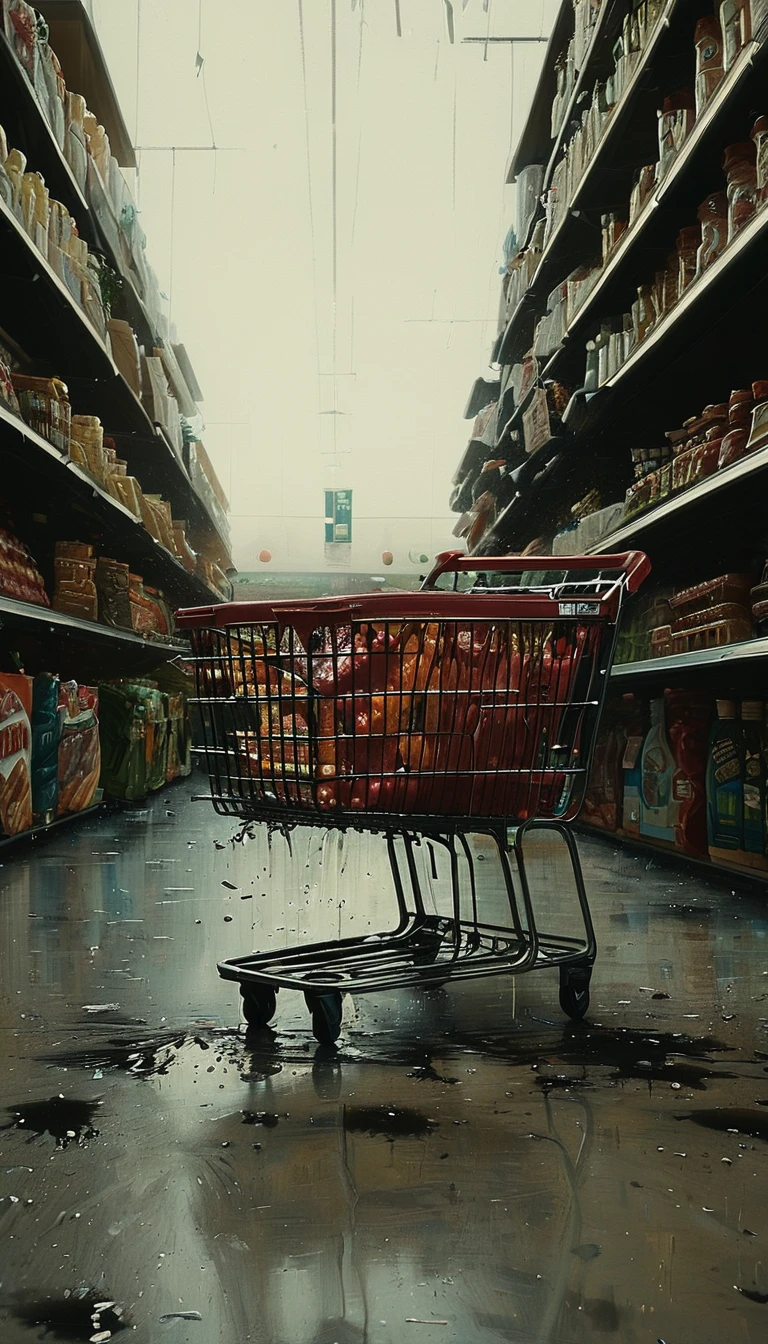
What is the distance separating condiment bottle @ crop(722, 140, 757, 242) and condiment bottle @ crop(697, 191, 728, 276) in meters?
0.12

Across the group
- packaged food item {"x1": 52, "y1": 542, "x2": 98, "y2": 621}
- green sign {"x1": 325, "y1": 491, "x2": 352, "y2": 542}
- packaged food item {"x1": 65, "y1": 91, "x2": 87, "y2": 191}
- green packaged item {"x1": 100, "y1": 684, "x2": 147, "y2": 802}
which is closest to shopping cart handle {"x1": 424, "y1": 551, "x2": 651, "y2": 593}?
packaged food item {"x1": 65, "y1": 91, "x2": 87, "y2": 191}

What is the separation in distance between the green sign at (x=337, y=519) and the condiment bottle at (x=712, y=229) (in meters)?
5.21

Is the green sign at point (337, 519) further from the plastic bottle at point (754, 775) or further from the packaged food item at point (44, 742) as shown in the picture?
the plastic bottle at point (754, 775)

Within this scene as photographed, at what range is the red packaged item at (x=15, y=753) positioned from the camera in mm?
3514

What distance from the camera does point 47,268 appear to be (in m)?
3.79

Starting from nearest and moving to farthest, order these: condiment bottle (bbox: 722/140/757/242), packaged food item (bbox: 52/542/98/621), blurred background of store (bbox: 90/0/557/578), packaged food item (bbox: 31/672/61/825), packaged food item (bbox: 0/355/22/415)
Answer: condiment bottle (bbox: 722/140/757/242), packaged food item (bbox: 0/355/22/415), packaged food item (bbox: 31/672/61/825), packaged food item (bbox: 52/542/98/621), blurred background of store (bbox: 90/0/557/578)

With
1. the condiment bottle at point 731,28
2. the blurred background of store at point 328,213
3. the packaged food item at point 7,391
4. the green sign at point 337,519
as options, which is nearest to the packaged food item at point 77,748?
the packaged food item at point 7,391

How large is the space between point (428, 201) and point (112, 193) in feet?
11.0

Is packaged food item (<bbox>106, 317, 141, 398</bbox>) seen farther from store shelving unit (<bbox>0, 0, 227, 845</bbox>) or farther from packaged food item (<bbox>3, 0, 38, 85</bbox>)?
packaged food item (<bbox>3, 0, 38, 85</bbox>)

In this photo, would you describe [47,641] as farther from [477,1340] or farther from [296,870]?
[477,1340]

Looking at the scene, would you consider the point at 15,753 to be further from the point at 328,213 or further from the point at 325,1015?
the point at 328,213

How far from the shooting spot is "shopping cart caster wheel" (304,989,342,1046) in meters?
1.54

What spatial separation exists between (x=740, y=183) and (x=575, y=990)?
235 centimetres

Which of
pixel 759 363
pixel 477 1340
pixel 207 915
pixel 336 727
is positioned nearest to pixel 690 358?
pixel 759 363
